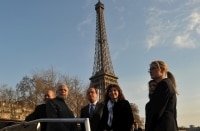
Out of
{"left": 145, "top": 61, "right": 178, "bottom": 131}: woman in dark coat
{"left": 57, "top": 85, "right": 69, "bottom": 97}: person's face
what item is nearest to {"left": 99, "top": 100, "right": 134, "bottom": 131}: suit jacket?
{"left": 57, "top": 85, "right": 69, "bottom": 97}: person's face

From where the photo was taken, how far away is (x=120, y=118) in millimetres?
6215

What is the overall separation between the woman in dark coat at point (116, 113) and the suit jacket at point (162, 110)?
140cm

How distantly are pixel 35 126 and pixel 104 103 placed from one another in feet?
9.08

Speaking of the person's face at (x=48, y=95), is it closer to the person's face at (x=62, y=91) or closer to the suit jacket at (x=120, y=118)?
the person's face at (x=62, y=91)

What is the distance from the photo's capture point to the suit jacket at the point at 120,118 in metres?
6.17

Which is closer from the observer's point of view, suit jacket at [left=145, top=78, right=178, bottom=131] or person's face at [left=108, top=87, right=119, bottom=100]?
suit jacket at [left=145, top=78, right=178, bottom=131]

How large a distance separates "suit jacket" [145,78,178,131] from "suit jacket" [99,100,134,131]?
4.57 ft

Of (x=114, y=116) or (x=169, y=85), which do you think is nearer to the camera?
(x=169, y=85)

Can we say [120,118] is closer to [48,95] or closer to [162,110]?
[48,95]

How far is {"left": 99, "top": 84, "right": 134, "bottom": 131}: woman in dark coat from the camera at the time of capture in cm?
618

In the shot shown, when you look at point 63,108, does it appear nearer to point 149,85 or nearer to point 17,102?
point 149,85

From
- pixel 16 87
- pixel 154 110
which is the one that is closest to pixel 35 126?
pixel 154 110

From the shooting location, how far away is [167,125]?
4625 mm

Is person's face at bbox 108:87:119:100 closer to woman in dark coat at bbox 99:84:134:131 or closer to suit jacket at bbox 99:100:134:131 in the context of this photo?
woman in dark coat at bbox 99:84:134:131
